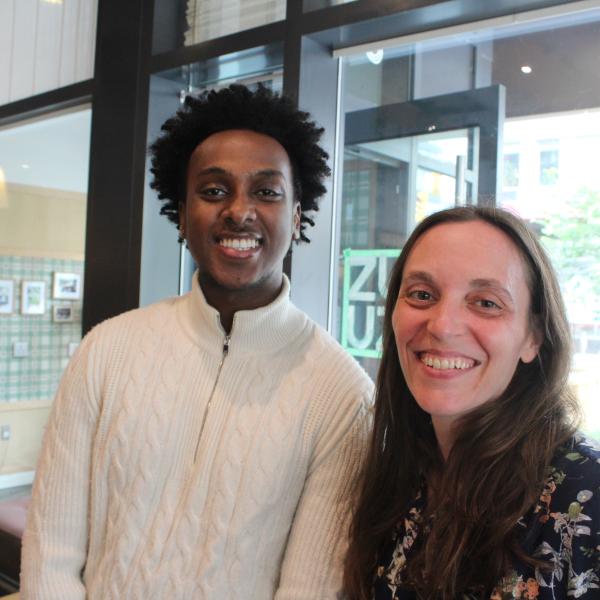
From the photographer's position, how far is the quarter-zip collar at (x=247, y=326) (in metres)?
1.52

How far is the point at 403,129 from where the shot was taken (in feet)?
7.36

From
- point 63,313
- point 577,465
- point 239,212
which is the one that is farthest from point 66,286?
point 577,465

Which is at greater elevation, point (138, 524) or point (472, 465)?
point (472, 465)

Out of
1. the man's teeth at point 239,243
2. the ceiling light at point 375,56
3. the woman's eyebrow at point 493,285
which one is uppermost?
the ceiling light at point 375,56

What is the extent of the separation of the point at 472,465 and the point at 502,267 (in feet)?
1.17

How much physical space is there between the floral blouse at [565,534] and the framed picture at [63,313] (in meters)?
2.51

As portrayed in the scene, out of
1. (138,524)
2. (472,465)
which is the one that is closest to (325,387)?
(472,465)

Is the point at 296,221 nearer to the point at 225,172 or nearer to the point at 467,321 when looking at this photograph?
the point at 225,172

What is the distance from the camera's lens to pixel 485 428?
125 centimetres

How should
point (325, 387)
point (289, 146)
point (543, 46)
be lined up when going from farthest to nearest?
point (543, 46), point (289, 146), point (325, 387)

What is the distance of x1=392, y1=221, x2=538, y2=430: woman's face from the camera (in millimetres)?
1188

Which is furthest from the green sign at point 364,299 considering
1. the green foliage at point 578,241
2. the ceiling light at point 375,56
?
the ceiling light at point 375,56

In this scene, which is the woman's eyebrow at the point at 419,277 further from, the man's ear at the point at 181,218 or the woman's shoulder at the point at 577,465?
the man's ear at the point at 181,218

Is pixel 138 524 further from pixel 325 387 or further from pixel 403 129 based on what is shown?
pixel 403 129
